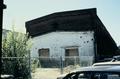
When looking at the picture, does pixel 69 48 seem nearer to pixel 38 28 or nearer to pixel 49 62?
pixel 49 62

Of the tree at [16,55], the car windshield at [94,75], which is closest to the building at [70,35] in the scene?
the tree at [16,55]

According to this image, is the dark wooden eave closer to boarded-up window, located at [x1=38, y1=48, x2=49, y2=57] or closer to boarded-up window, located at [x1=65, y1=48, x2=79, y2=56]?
boarded-up window, located at [x1=38, y1=48, x2=49, y2=57]

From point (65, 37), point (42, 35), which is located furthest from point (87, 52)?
point (42, 35)

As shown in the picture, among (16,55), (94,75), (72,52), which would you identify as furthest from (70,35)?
(94,75)

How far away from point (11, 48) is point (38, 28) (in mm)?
19514

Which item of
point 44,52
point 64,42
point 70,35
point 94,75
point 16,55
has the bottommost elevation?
point 94,75

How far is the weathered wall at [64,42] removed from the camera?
31.7m

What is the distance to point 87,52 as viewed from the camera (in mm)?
31828

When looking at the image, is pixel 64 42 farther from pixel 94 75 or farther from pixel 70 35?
pixel 94 75

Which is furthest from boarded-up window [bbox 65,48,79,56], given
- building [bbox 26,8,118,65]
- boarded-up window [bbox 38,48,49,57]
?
boarded-up window [bbox 38,48,49,57]

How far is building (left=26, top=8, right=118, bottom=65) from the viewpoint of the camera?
31766mm

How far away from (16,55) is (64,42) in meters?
16.2

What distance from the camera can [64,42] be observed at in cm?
3322

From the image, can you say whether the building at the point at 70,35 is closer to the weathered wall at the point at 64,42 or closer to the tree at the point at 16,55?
the weathered wall at the point at 64,42
